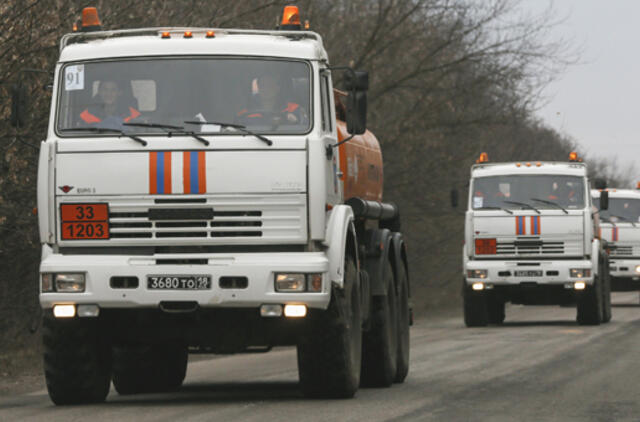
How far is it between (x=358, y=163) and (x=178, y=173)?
115 inches

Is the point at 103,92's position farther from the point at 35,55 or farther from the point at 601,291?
the point at 601,291

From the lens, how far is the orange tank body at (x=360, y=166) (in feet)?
41.3

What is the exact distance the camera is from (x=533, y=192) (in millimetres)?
24766

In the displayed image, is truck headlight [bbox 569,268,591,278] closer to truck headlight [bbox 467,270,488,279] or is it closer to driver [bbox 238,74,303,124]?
truck headlight [bbox 467,270,488,279]

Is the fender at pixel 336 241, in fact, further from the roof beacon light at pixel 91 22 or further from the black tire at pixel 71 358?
the roof beacon light at pixel 91 22

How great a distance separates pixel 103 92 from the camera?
37.2ft

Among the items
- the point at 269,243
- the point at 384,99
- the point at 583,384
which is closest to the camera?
the point at 269,243

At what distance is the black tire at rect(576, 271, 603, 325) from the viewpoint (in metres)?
25.5

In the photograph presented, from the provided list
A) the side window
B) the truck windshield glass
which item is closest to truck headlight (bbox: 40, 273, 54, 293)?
the side window

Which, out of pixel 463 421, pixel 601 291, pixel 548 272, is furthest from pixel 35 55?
pixel 601 291

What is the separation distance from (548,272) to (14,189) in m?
10.1

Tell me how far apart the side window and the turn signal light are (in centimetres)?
1379

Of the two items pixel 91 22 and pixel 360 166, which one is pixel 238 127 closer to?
pixel 91 22

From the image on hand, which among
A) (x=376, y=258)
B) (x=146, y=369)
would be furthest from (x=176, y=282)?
(x=376, y=258)
